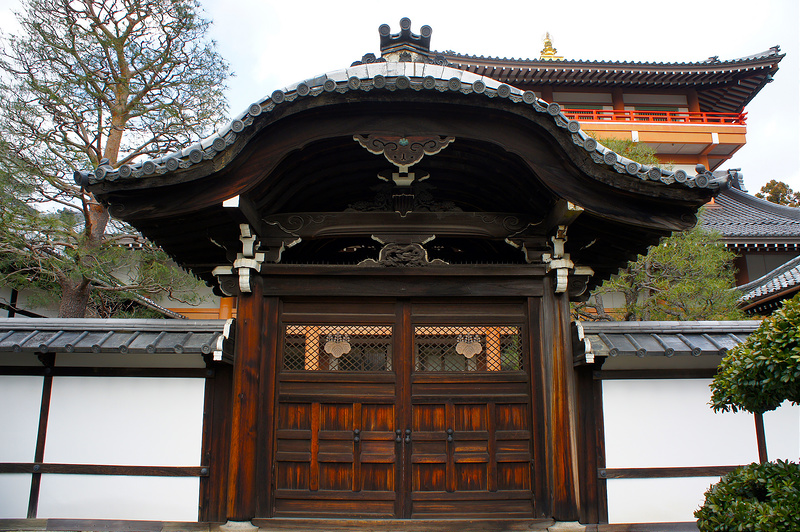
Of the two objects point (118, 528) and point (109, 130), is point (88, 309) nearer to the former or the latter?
point (109, 130)

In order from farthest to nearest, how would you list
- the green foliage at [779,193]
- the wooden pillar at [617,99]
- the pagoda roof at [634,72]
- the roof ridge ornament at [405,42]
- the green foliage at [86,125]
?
1. the green foliage at [779,193]
2. the wooden pillar at [617,99]
3. the pagoda roof at [634,72]
4. the green foliage at [86,125]
5. the roof ridge ornament at [405,42]

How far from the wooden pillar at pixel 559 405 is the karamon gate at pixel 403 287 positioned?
0.02 meters

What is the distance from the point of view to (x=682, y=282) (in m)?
12.4

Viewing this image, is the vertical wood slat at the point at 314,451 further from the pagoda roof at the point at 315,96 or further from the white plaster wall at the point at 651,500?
the white plaster wall at the point at 651,500

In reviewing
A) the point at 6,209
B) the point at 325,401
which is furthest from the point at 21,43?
the point at 325,401

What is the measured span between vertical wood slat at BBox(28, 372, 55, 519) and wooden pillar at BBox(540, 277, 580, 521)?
527 centimetres

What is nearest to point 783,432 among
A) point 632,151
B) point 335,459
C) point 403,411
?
point 403,411

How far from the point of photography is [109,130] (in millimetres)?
13336

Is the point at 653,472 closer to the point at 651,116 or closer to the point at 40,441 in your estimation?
the point at 40,441

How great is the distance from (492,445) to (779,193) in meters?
38.5

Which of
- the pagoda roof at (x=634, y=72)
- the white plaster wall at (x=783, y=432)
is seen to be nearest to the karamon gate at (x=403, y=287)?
the white plaster wall at (x=783, y=432)

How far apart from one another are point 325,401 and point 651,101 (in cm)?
2677

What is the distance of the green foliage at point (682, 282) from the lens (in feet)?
39.3

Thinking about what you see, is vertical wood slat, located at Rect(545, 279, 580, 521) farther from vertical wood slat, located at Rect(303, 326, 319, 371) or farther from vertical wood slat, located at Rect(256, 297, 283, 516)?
vertical wood slat, located at Rect(256, 297, 283, 516)
